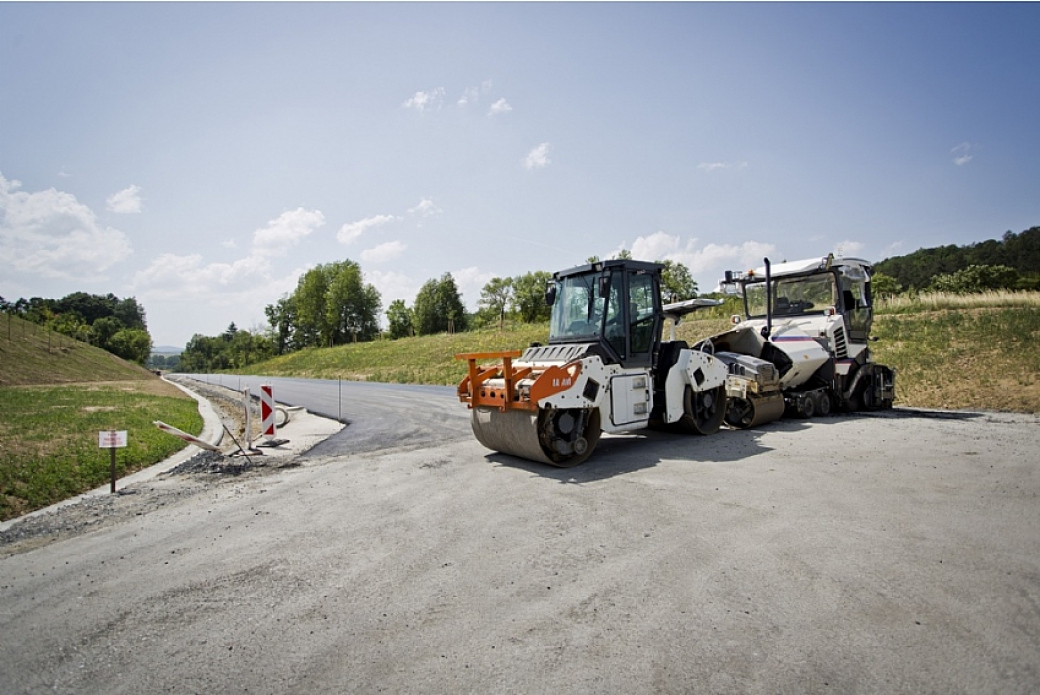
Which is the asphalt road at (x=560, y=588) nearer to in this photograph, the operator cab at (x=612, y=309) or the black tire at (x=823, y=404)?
the operator cab at (x=612, y=309)

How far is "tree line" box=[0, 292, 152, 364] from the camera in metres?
69.6

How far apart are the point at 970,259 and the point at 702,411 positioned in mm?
80793

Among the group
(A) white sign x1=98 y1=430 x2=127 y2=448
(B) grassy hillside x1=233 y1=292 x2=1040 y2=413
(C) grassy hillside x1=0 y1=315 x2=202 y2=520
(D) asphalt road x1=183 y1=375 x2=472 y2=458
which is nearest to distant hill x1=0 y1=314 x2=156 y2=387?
(C) grassy hillside x1=0 y1=315 x2=202 y2=520

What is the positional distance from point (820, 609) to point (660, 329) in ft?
18.4

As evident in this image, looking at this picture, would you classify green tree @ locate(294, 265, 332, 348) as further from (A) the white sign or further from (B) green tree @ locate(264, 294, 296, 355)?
(A) the white sign

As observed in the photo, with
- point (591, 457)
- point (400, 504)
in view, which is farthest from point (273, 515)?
point (591, 457)

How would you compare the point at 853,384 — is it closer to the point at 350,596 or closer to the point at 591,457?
the point at 591,457

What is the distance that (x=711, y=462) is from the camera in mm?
7328

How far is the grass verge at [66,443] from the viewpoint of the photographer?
724cm

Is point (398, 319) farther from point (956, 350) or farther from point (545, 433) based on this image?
point (545, 433)

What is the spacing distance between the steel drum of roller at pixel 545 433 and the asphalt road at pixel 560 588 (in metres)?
0.61

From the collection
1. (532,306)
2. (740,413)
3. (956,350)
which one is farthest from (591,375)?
(532,306)

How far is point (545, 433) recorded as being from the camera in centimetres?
734

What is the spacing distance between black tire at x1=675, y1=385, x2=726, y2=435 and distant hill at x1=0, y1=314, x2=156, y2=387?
22.3 metres
